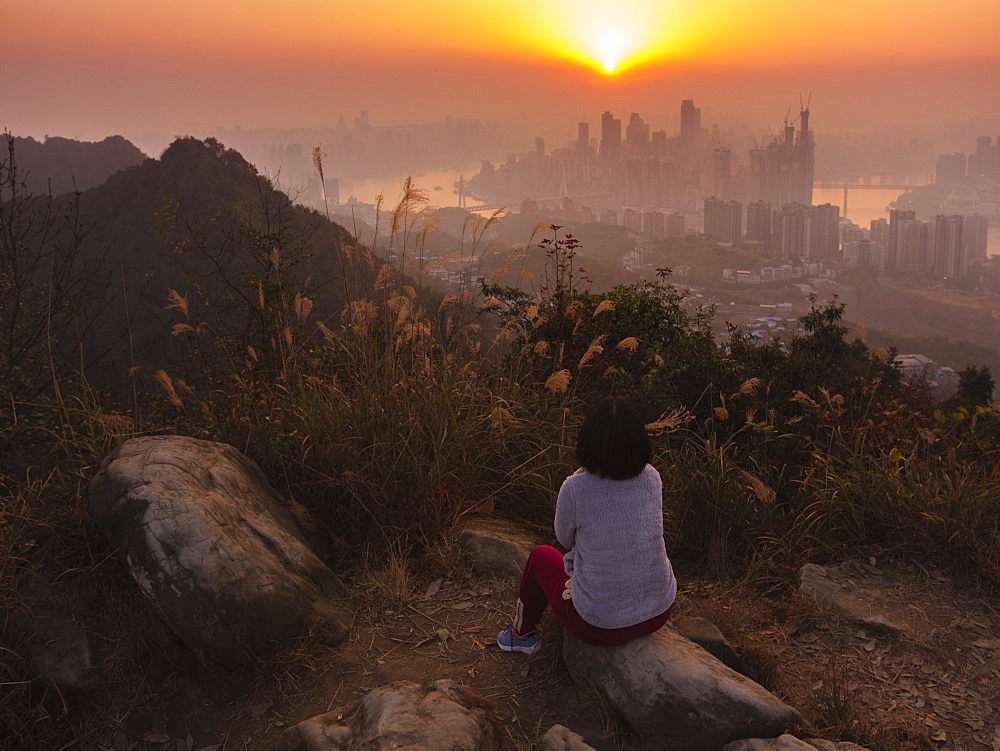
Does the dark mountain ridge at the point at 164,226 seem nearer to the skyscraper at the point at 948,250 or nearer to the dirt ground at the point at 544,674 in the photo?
the dirt ground at the point at 544,674

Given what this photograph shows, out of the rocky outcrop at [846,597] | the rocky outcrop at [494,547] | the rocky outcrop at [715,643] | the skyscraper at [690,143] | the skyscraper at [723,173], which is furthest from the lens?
the skyscraper at [690,143]

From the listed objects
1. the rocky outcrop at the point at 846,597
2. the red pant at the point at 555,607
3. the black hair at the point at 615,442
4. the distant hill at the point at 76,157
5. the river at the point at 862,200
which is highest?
the river at the point at 862,200

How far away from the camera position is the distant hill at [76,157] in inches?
1647

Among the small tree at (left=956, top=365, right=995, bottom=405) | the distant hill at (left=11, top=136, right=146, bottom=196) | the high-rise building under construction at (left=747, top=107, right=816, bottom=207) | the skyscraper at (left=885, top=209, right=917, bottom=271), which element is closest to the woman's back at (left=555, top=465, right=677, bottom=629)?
the small tree at (left=956, top=365, right=995, bottom=405)

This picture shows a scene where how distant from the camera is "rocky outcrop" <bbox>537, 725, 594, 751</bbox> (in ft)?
7.50

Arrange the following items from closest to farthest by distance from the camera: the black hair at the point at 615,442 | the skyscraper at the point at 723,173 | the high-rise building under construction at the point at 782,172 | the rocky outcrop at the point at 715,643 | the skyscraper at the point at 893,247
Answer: the black hair at the point at 615,442 → the rocky outcrop at the point at 715,643 → the skyscraper at the point at 893,247 → the high-rise building under construction at the point at 782,172 → the skyscraper at the point at 723,173

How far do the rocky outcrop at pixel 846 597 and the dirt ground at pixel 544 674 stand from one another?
0.05 metres

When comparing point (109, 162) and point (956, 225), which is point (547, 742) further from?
point (956, 225)

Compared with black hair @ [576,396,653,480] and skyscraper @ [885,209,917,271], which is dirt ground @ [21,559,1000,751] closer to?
black hair @ [576,396,653,480]

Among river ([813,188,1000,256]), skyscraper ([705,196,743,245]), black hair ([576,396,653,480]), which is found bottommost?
black hair ([576,396,653,480])

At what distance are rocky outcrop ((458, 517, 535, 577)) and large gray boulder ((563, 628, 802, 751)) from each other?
3.09 feet

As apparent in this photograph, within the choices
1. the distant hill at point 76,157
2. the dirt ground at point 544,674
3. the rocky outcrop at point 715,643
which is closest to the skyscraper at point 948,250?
the distant hill at point 76,157

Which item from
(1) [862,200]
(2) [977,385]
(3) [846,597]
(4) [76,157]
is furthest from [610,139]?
(3) [846,597]

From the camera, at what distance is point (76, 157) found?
155ft
